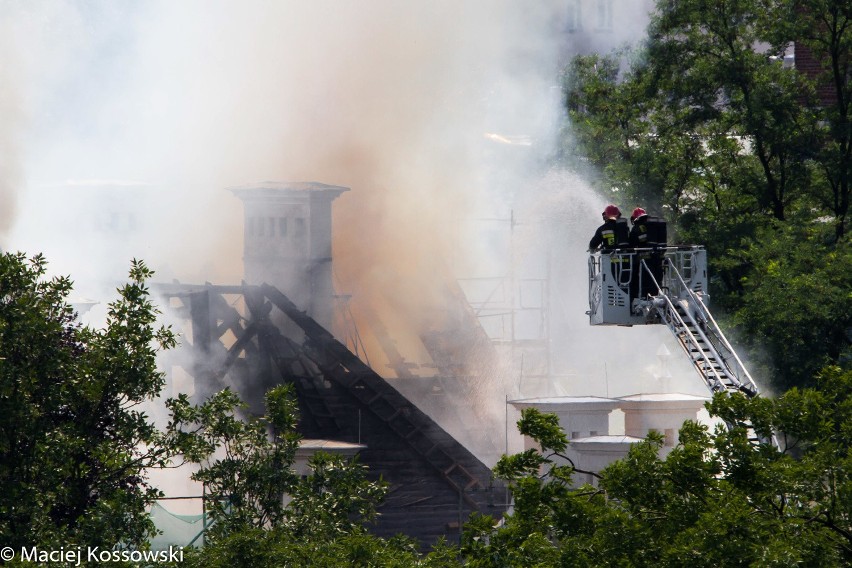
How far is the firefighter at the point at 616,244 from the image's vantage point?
19.1 metres

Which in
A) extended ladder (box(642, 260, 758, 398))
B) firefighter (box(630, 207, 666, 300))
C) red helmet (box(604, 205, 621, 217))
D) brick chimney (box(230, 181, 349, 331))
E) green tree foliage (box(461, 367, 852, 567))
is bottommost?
green tree foliage (box(461, 367, 852, 567))

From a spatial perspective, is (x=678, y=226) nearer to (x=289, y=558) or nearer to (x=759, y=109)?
(x=759, y=109)

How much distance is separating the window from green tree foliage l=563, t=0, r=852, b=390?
53.4ft

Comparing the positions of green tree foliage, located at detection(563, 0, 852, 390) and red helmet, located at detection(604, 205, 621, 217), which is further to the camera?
green tree foliage, located at detection(563, 0, 852, 390)

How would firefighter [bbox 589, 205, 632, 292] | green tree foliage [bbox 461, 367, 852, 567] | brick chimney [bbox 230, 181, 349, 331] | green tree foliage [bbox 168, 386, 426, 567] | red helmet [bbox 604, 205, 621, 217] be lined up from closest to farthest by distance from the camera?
green tree foliage [bbox 461, 367, 852, 567] → green tree foliage [bbox 168, 386, 426, 567] → red helmet [bbox 604, 205, 621, 217] → firefighter [bbox 589, 205, 632, 292] → brick chimney [bbox 230, 181, 349, 331]

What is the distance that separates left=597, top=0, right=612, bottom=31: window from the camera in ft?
178

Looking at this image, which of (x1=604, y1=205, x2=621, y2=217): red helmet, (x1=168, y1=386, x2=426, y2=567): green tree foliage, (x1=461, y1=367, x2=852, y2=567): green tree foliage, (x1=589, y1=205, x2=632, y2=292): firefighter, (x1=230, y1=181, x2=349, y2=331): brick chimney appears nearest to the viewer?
(x1=461, y1=367, x2=852, y2=567): green tree foliage

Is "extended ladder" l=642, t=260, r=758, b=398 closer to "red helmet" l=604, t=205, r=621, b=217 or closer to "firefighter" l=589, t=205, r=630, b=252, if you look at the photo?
"firefighter" l=589, t=205, r=630, b=252

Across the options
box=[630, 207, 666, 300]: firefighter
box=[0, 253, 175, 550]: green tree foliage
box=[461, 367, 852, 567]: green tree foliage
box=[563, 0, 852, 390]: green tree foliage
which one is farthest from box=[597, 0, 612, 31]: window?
box=[461, 367, 852, 567]: green tree foliage

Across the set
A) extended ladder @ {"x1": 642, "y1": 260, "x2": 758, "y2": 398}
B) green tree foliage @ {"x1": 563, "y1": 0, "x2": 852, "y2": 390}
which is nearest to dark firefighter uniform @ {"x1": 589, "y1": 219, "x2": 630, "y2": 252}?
extended ladder @ {"x1": 642, "y1": 260, "x2": 758, "y2": 398}

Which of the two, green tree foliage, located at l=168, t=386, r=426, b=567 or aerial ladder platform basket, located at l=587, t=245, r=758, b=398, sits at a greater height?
aerial ladder platform basket, located at l=587, t=245, r=758, b=398

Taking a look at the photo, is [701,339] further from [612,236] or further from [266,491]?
[266,491]

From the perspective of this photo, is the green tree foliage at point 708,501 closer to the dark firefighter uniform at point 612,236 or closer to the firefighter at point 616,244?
the firefighter at point 616,244

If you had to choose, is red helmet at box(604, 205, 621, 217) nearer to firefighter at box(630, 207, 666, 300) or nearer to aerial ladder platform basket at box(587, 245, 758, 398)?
firefighter at box(630, 207, 666, 300)
